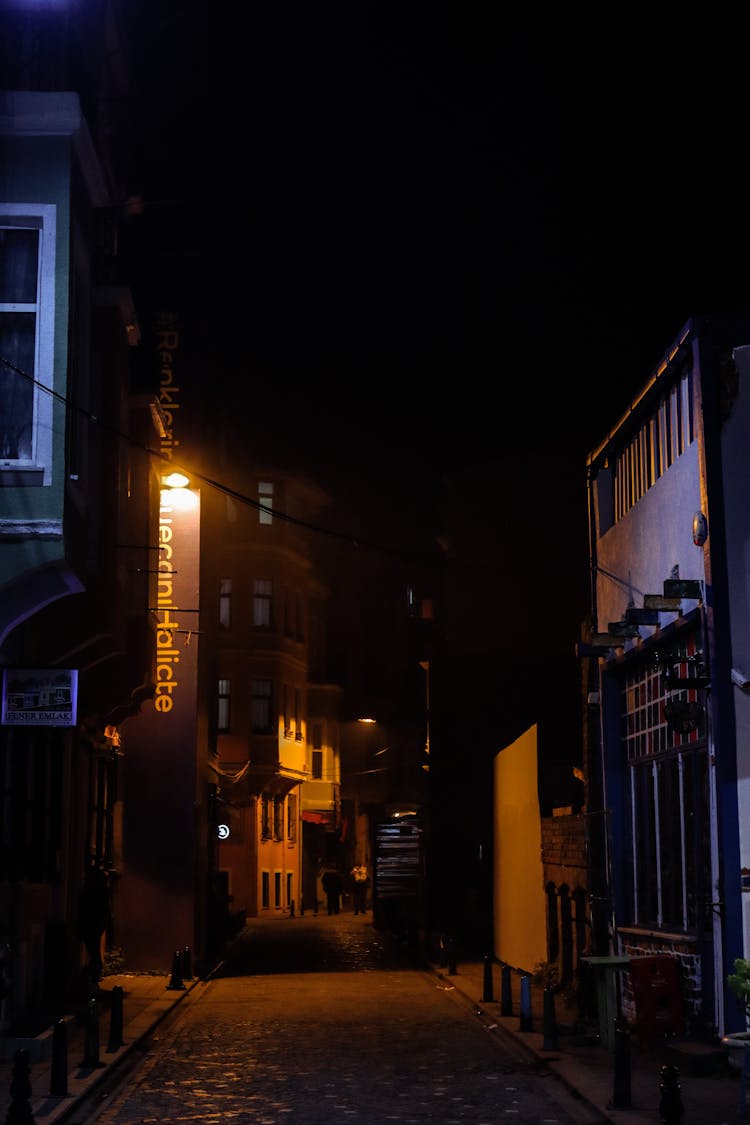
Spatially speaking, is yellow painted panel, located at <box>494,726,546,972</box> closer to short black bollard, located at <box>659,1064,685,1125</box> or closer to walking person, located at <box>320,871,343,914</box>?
short black bollard, located at <box>659,1064,685,1125</box>

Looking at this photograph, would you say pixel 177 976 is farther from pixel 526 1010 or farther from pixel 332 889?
pixel 332 889

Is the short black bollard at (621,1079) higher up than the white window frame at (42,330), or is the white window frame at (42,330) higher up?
the white window frame at (42,330)

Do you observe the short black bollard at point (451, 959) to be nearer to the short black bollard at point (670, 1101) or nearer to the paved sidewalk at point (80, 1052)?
the paved sidewalk at point (80, 1052)

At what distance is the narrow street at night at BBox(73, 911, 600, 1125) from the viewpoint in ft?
41.3

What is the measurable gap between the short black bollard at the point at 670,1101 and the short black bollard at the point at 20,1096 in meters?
4.22

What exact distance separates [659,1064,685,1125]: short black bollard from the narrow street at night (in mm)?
2922

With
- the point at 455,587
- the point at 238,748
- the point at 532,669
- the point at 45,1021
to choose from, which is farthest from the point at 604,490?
the point at 238,748

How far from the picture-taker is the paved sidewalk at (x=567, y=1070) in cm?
1205

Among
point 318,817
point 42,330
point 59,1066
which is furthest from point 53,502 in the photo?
point 318,817

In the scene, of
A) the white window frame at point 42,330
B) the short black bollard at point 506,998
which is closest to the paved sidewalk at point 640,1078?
the short black bollard at point 506,998

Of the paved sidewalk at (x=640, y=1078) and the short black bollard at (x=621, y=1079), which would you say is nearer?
the paved sidewalk at (x=640, y=1078)

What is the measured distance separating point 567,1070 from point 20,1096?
20.7 feet

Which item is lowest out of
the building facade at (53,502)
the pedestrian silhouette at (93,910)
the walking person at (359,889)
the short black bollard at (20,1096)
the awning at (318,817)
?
the walking person at (359,889)

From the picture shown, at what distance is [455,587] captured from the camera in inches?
1647
